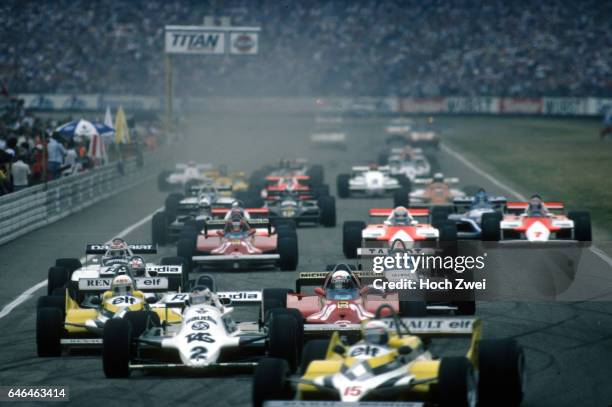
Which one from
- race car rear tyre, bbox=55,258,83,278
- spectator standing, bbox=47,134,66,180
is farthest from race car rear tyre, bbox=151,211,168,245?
spectator standing, bbox=47,134,66,180

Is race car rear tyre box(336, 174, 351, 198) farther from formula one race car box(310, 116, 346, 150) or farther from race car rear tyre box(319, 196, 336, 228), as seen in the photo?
formula one race car box(310, 116, 346, 150)

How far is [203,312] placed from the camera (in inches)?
557

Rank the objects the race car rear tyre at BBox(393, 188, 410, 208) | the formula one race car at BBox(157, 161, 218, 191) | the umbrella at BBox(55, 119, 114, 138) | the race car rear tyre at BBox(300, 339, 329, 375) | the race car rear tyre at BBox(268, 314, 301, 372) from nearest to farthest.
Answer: the race car rear tyre at BBox(300, 339, 329, 375) → the race car rear tyre at BBox(268, 314, 301, 372) → the race car rear tyre at BBox(393, 188, 410, 208) → the umbrella at BBox(55, 119, 114, 138) → the formula one race car at BBox(157, 161, 218, 191)

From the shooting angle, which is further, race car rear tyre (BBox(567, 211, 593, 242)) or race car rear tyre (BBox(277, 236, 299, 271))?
race car rear tyre (BBox(567, 211, 593, 242))

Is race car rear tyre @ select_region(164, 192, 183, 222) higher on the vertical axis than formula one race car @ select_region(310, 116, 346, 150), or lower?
lower

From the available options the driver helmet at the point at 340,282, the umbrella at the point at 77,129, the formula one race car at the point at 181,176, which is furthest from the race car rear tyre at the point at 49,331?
the formula one race car at the point at 181,176

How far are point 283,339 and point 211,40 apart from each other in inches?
1678

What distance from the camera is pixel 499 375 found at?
1177cm

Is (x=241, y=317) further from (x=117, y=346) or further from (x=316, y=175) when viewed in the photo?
(x=316, y=175)

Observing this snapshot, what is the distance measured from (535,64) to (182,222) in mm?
54685

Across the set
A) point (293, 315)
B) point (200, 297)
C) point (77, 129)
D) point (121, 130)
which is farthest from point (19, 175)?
point (293, 315)

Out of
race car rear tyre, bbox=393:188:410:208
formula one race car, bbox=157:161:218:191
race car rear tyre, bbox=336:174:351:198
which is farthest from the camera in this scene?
formula one race car, bbox=157:161:218:191

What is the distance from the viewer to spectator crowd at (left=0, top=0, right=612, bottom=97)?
3051 inches

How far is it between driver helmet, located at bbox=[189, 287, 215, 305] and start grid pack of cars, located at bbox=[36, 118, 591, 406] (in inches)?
0.6
